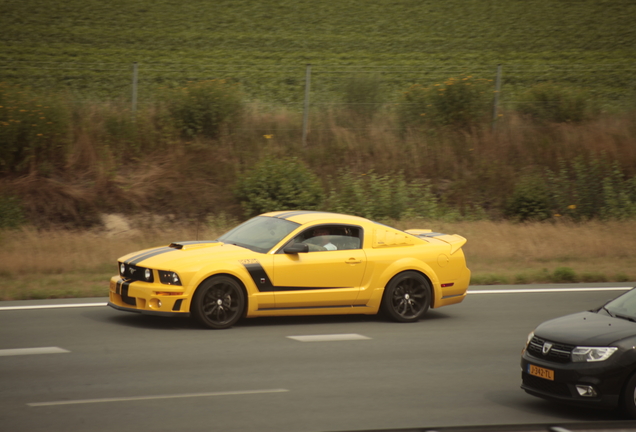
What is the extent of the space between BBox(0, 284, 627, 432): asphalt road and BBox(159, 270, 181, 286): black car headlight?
0.63 meters

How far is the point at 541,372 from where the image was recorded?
6793 millimetres

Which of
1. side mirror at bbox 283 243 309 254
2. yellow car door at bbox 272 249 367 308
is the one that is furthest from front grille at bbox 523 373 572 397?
side mirror at bbox 283 243 309 254

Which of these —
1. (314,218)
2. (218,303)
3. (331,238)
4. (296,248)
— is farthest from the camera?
(314,218)

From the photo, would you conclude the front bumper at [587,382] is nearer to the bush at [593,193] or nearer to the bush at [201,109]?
the bush at [593,193]

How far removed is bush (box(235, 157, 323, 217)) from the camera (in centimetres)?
1975

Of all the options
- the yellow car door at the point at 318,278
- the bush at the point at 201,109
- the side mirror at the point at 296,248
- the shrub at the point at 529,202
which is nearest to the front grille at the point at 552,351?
the yellow car door at the point at 318,278

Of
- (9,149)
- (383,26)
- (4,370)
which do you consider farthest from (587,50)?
(4,370)

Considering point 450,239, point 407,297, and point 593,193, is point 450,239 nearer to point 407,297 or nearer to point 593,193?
point 407,297

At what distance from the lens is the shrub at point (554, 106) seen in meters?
25.3

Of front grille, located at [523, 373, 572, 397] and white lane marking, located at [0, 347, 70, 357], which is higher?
front grille, located at [523, 373, 572, 397]

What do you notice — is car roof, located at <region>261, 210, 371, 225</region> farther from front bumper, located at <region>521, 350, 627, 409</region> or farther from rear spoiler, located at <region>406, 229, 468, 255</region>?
front bumper, located at <region>521, 350, 627, 409</region>

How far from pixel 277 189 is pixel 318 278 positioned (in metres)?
9.74

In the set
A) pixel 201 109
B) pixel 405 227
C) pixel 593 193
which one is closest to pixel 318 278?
pixel 405 227

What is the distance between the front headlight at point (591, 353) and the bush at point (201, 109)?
1638 centimetres
